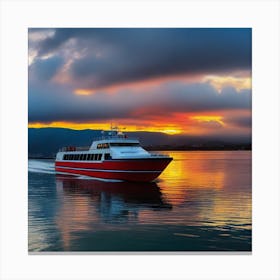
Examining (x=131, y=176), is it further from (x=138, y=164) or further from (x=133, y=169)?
(x=138, y=164)

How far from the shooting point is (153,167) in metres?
20.7

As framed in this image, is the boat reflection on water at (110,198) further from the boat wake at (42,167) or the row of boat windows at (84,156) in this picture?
the boat wake at (42,167)

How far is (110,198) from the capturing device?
59.5ft

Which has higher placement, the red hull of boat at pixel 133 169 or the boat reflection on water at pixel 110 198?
the red hull of boat at pixel 133 169

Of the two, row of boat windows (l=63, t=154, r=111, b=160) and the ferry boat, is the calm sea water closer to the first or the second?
the ferry boat

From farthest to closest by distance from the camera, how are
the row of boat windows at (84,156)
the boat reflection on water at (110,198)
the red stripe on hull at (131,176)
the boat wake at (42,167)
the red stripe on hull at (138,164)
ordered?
the boat wake at (42,167) < the row of boat windows at (84,156) < the red stripe on hull at (131,176) < the red stripe on hull at (138,164) < the boat reflection on water at (110,198)

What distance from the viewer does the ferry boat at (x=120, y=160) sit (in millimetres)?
20344

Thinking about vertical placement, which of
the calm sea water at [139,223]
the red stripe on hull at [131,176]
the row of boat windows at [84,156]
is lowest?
the calm sea water at [139,223]
